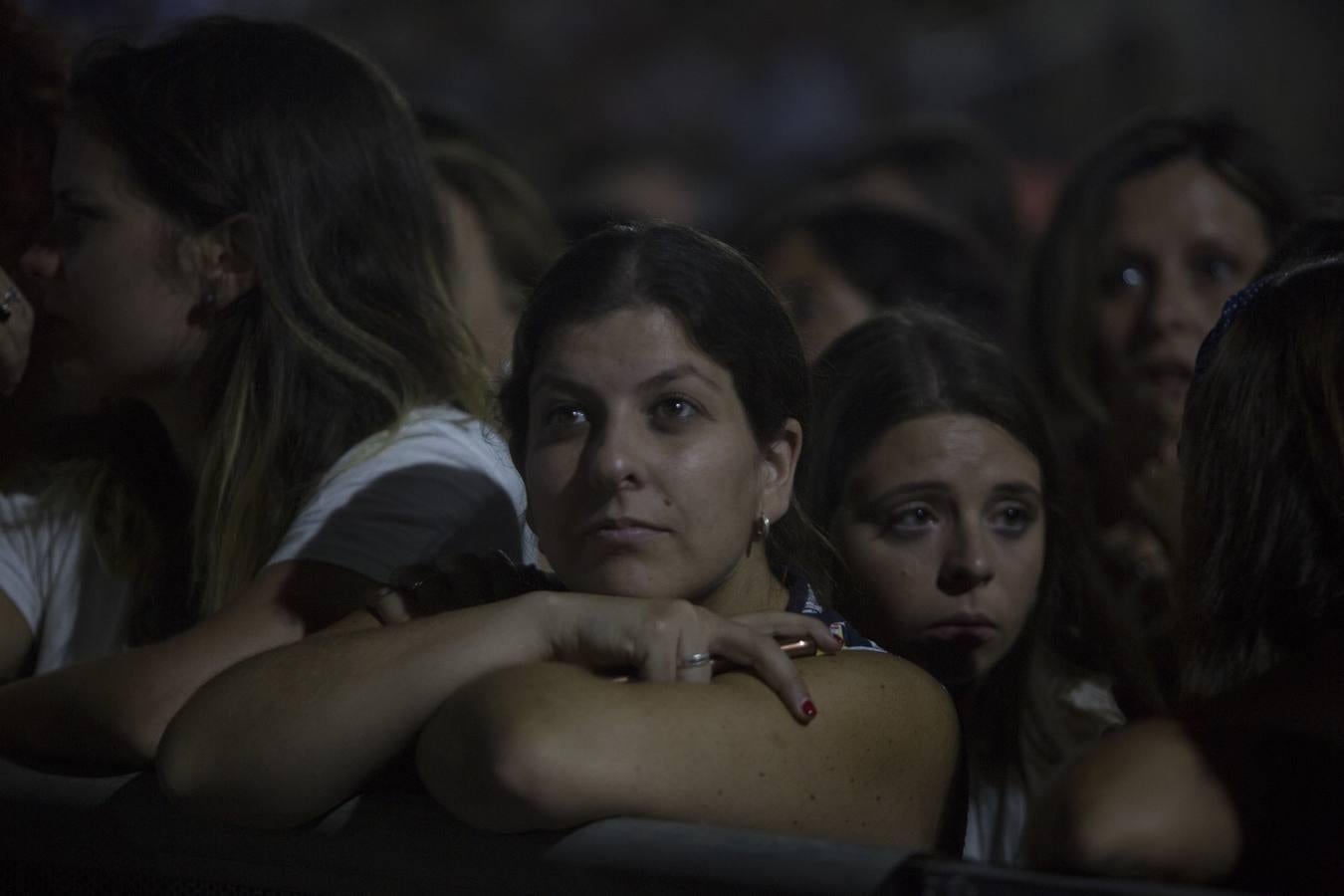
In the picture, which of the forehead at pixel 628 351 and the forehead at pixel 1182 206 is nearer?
the forehead at pixel 628 351

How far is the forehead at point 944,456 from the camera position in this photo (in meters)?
2.17

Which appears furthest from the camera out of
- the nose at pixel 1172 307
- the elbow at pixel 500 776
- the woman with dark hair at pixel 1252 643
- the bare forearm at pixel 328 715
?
the nose at pixel 1172 307

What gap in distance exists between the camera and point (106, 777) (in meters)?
1.66

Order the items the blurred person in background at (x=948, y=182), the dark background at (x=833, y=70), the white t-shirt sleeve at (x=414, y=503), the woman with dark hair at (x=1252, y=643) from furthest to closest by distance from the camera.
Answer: the dark background at (x=833, y=70)
the blurred person in background at (x=948, y=182)
the white t-shirt sleeve at (x=414, y=503)
the woman with dark hair at (x=1252, y=643)

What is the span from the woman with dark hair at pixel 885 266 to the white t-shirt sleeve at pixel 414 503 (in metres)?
1.45

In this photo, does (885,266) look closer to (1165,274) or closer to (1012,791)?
(1165,274)

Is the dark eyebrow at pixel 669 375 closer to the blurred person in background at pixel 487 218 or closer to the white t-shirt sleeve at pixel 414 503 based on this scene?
the white t-shirt sleeve at pixel 414 503

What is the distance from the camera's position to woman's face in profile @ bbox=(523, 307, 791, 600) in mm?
1661

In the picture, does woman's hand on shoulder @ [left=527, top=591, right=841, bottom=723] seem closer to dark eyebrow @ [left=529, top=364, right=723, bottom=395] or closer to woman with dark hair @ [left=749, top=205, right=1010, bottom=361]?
dark eyebrow @ [left=529, top=364, right=723, bottom=395]

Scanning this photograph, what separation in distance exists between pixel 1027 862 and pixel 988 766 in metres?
0.97

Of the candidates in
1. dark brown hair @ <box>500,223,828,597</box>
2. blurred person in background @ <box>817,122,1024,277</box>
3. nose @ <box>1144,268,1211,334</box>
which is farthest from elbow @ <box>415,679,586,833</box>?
blurred person in background @ <box>817,122,1024,277</box>

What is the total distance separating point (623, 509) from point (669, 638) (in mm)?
179

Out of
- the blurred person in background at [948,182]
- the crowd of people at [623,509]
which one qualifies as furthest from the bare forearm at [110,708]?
the blurred person in background at [948,182]

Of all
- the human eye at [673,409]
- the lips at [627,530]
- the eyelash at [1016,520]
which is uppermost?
the human eye at [673,409]
